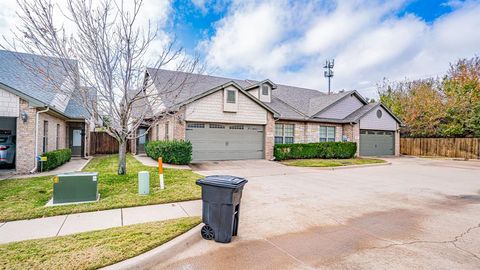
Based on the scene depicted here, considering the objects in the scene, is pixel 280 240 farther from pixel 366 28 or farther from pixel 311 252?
pixel 366 28

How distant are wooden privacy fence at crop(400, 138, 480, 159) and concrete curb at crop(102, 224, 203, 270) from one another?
89.4 ft

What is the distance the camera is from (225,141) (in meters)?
15.8

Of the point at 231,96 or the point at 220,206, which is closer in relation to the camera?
the point at 220,206

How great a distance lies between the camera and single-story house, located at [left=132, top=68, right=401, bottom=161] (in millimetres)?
14445

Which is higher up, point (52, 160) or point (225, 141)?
point (225, 141)

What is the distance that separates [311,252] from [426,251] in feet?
5.92

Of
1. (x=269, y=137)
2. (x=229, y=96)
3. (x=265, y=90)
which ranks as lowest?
(x=269, y=137)

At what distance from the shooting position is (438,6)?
1208 centimetres

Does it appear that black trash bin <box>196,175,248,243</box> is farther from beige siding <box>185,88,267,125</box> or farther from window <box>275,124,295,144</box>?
window <box>275,124,295,144</box>

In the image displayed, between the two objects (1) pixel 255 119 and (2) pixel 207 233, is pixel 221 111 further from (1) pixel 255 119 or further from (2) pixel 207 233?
(2) pixel 207 233

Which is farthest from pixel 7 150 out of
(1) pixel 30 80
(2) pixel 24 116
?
(1) pixel 30 80

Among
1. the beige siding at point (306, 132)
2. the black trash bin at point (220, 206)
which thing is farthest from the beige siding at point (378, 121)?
the black trash bin at point (220, 206)

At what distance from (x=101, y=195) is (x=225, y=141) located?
9528 millimetres

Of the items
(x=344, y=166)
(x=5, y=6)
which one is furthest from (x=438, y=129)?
(x=5, y=6)
